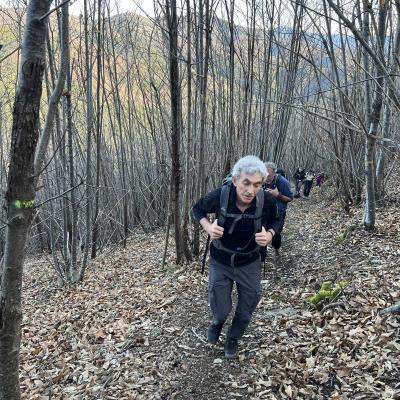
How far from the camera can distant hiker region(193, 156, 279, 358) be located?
3.04 meters

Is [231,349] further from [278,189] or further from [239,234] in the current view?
[278,189]

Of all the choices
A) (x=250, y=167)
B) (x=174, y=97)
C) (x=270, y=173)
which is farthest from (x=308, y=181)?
(x=250, y=167)

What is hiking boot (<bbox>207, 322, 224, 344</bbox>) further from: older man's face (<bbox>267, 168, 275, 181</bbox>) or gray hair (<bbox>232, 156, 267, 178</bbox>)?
older man's face (<bbox>267, 168, 275, 181</bbox>)

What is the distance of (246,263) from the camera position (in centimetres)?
328

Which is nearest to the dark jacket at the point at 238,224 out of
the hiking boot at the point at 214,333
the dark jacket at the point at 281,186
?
the hiking boot at the point at 214,333

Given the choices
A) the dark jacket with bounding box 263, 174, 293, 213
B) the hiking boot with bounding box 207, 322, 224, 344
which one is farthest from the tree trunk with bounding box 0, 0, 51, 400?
the dark jacket with bounding box 263, 174, 293, 213

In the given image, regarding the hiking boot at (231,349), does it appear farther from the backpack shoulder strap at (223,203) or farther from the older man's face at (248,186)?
the older man's face at (248,186)

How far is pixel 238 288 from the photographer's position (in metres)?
3.37

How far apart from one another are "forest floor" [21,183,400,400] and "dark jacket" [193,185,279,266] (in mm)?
994

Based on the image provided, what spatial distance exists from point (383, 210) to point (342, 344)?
5.46 metres

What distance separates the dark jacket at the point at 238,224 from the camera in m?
3.14

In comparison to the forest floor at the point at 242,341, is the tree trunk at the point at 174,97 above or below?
above

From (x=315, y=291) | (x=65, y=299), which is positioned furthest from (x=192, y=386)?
(x=65, y=299)

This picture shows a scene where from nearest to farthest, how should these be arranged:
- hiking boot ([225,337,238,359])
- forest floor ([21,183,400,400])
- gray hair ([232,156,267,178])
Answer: gray hair ([232,156,267,178]), forest floor ([21,183,400,400]), hiking boot ([225,337,238,359])
